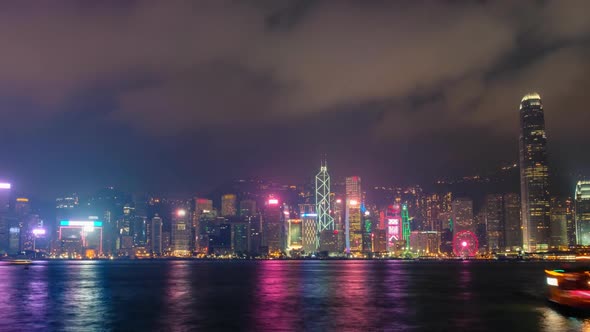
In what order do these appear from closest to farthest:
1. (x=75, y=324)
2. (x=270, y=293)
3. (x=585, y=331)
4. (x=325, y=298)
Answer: (x=585, y=331), (x=75, y=324), (x=325, y=298), (x=270, y=293)

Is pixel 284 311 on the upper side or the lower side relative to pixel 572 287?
lower

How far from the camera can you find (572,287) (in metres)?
56.0

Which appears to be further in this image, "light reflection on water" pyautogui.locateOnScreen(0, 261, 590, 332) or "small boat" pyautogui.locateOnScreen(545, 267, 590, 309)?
"small boat" pyautogui.locateOnScreen(545, 267, 590, 309)

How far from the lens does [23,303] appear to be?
6738cm

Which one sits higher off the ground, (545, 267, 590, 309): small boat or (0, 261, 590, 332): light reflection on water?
(545, 267, 590, 309): small boat

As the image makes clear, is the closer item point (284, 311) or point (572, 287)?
point (572, 287)

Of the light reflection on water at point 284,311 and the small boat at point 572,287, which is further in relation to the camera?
the small boat at point 572,287

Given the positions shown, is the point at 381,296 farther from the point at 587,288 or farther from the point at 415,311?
the point at 587,288

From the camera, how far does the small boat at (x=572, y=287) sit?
54.3 meters

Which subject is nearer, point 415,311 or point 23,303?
point 415,311

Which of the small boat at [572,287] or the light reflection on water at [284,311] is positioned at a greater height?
the small boat at [572,287]

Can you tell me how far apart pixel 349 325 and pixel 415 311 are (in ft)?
44.2

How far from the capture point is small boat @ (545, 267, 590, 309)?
54.3m

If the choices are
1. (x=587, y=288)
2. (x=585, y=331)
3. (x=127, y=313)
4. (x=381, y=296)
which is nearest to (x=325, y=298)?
(x=381, y=296)
